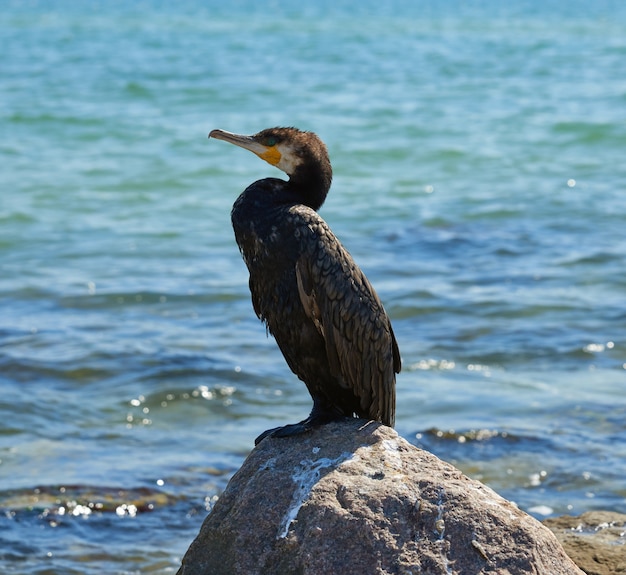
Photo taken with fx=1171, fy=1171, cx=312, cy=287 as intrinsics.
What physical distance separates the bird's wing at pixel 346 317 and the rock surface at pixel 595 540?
3.73 ft

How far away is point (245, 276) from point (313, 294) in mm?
7770

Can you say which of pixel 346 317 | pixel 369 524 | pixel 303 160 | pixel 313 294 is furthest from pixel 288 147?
pixel 369 524

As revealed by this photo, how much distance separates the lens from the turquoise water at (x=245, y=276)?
795 centimetres

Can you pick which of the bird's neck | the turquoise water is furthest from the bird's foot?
the turquoise water

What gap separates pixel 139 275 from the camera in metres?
12.9

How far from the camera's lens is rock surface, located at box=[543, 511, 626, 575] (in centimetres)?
516

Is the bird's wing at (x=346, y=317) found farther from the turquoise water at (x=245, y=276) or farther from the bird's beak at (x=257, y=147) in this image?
the turquoise water at (x=245, y=276)

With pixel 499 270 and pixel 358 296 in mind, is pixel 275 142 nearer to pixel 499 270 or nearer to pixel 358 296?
pixel 358 296

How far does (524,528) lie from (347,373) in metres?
1.10

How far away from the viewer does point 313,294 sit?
16.2 feet

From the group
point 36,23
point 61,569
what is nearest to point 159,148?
point 61,569

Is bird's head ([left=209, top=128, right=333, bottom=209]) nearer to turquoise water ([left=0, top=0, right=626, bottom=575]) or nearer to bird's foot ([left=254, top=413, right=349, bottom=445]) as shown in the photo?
bird's foot ([left=254, top=413, right=349, bottom=445])

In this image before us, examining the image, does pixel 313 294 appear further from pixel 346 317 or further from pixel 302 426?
pixel 302 426

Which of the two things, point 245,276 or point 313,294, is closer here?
point 313,294
